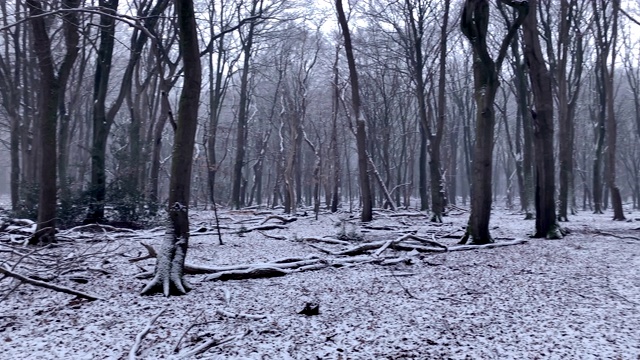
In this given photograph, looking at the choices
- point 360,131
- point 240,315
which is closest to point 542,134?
point 360,131

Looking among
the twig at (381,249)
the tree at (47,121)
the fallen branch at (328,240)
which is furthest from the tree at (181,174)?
the fallen branch at (328,240)

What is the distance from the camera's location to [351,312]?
6.07 m

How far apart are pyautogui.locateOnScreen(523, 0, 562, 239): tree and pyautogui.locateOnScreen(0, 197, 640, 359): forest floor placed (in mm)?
3093

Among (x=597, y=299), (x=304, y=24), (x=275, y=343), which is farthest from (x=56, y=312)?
(x=304, y=24)

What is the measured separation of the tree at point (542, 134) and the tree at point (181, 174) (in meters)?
9.32

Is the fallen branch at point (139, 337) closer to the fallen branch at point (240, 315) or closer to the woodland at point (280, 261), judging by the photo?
the woodland at point (280, 261)

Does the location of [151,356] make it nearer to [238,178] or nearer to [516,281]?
[516,281]

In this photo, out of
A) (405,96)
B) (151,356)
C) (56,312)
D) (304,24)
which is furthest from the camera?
(405,96)

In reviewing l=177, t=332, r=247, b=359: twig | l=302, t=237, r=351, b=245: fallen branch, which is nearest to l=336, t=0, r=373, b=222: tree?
l=302, t=237, r=351, b=245: fallen branch

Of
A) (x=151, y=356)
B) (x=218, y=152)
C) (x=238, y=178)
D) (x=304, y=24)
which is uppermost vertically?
(x=304, y=24)

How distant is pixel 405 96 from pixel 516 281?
26.8 meters

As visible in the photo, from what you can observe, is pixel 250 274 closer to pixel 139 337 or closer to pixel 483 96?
pixel 139 337

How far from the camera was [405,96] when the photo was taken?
3300 cm

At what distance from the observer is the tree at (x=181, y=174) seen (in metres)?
6.63
